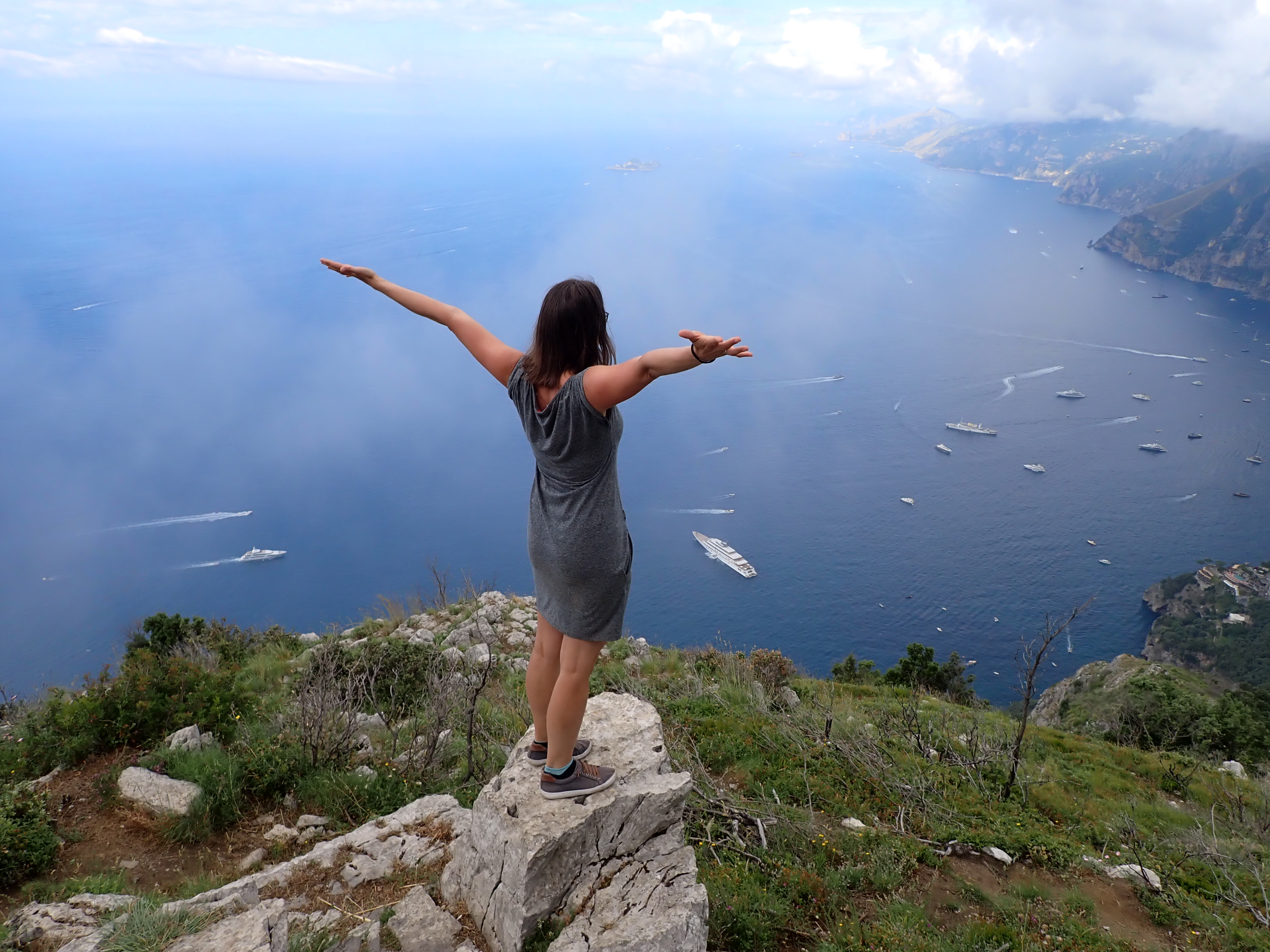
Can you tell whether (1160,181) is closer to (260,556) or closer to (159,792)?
(260,556)

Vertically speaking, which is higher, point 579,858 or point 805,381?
point 579,858

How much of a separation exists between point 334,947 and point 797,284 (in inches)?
3753

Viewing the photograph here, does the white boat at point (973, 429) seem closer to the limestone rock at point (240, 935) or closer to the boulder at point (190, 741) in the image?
the boulder at point (190, 741)

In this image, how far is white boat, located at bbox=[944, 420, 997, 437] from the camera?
59031 mm

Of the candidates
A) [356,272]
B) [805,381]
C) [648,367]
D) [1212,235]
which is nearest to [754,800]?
[648,367]

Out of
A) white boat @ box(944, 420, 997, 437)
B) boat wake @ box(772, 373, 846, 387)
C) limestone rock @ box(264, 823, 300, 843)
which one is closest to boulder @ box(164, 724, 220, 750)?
limestone rock @ box(264, 823, 300, 843)

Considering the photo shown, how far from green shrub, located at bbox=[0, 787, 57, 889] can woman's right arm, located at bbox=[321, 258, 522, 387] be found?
11.3ft

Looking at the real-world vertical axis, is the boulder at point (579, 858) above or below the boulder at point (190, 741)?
above

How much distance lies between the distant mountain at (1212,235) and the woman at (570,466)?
123071 millimetres

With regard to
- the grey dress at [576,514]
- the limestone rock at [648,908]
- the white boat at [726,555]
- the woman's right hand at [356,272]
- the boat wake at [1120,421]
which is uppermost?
the woman's right hand at [356,272]

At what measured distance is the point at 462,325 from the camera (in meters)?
2.94

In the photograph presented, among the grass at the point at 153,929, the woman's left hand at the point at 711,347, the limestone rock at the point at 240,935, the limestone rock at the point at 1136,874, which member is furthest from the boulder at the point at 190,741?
the limestone rock at the point at 1136,874

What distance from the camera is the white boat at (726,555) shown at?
4294cm

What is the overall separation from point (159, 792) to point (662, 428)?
55352 mm
